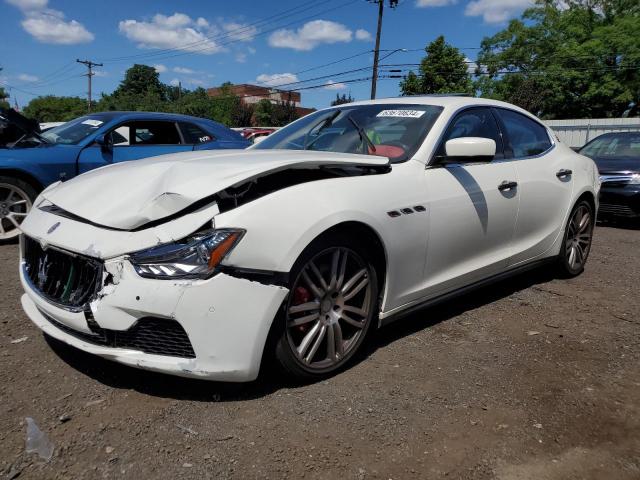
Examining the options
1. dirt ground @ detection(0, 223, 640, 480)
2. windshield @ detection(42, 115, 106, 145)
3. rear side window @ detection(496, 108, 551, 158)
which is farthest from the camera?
windshield @ detection(42, 115, 106, 145)

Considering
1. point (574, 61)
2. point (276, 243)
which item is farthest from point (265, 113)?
point (276, 243)

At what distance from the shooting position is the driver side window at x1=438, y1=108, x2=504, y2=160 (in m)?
3.45

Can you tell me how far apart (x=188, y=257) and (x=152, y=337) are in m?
0.39

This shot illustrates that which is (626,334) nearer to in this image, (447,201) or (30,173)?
(447,201)

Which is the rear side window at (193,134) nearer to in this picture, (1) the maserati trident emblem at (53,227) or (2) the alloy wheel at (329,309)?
(1) the maserati trident emblem at (53,227)

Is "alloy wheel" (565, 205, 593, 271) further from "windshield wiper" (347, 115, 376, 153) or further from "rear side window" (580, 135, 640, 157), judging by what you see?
"rear side window" (580, 135, 640, 157)

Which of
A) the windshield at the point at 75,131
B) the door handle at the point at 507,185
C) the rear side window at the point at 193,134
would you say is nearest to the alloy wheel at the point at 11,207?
the windshield at the point at 75,131

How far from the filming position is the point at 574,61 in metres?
42.7

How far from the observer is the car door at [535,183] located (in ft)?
12.8

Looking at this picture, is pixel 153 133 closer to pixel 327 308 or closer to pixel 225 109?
pixel 327 308

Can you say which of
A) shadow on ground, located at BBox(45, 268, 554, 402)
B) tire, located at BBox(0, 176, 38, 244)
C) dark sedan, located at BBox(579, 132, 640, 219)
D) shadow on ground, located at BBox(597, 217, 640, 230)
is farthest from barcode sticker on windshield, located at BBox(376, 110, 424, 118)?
shadow on ground, located at BBox(597, 217, 640, 230)

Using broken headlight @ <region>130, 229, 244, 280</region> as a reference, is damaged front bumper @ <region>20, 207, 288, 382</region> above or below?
below

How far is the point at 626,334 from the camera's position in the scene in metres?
3.57

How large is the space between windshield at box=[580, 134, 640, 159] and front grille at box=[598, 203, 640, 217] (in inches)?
45.7
